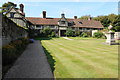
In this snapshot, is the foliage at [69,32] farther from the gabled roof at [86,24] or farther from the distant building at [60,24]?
the gabled roof at [86,24]

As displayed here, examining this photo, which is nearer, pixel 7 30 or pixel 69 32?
pixel 7 30

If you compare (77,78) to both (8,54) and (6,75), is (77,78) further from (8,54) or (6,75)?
(8,54)

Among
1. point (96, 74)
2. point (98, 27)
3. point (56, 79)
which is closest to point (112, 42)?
point (96, 74)

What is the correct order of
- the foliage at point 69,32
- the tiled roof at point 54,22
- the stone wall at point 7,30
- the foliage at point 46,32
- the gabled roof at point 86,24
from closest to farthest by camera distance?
1. the stone wall at point 7,30
2. the foliage at point 46,32
3. the foliage at point 69,32
4. the tiled roof at point 54,22
5. the gabled roof at point 86,24

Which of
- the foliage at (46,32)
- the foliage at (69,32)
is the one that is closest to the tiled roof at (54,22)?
the foliage at (46,32)

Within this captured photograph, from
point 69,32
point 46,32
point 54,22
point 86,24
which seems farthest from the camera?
point 86,24

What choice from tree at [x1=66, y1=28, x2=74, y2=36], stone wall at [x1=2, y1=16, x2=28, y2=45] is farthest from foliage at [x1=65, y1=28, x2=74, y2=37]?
stone wall at [x1=2, y1=16, x2=28, y2=45]

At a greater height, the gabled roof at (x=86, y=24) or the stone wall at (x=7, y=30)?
the gabled roof at (x=86, y=24)

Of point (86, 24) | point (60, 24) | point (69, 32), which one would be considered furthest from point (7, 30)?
point (86, 24)

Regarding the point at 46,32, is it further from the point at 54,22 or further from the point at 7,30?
the point at 7,30

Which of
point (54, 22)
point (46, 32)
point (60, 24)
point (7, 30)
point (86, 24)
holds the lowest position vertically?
point (7, 30)

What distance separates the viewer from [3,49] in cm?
611

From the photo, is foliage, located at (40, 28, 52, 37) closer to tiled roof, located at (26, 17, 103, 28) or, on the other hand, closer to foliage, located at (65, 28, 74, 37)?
tiled roof, located at (26, 17, 103, 28)

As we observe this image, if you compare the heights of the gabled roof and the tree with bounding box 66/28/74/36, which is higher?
the gabled roof
